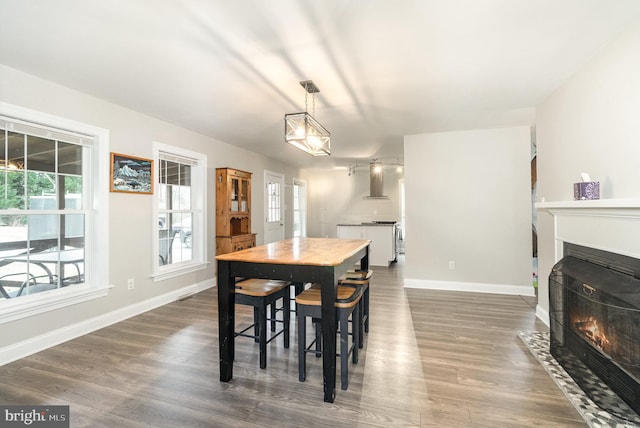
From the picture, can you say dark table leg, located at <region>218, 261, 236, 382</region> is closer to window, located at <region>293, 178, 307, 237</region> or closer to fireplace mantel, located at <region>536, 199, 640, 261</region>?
fireplace mantel, located at <region>536, 199, 640, 261</region>

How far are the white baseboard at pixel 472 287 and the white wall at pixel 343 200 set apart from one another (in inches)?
148

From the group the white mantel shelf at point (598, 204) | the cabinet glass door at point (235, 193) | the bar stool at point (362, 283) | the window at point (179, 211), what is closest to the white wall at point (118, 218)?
the window at point (179, 211)

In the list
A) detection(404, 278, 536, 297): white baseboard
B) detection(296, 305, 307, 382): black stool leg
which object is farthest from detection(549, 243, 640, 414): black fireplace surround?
detection(404, 278, 536, 297): white baseboard

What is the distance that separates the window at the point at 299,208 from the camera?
8.13 m

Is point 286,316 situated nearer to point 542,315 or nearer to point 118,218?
point 118,218

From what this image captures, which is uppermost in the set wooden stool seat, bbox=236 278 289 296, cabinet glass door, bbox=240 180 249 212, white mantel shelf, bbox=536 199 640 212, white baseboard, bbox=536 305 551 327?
cabinet glass door, bbox=240 180 249 212

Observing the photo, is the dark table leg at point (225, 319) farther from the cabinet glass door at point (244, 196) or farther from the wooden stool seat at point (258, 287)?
the cabinet glass door at point (244, 196)

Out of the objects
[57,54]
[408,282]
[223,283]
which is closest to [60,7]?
[57,54]

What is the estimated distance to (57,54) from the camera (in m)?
2.28

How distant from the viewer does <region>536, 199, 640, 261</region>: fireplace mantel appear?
182cm

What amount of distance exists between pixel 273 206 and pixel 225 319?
4.76m

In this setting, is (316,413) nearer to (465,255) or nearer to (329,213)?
(465,255)

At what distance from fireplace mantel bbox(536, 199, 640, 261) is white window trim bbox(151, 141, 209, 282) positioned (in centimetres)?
430

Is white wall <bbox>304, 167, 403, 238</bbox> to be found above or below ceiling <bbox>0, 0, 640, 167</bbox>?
below
